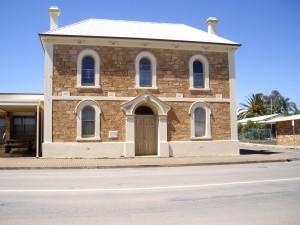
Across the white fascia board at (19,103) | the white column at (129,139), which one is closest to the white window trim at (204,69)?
the white column at (129,139)

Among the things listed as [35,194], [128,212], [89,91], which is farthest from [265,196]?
[89,91]

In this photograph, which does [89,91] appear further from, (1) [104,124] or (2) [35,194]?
(2) [35,194]

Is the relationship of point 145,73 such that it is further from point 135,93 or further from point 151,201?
point 151,201

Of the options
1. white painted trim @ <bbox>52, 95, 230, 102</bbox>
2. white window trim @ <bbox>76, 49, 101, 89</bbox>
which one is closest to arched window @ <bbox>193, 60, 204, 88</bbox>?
white painted trim @ <bbox>52, 95, 230, 102</bbox>

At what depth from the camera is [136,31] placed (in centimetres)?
2275

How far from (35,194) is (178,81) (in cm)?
1433

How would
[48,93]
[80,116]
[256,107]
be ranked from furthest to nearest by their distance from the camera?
[256,107]
[80,116]
[48,93]

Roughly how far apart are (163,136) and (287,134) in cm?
1842

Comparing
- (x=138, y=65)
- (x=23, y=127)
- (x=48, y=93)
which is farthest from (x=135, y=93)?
(x=23, y=127)

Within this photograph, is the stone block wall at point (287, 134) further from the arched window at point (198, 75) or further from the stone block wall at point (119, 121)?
the arched window at point (198, 75)

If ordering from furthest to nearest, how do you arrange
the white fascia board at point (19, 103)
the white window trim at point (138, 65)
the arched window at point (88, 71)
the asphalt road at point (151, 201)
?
1. the white window trim at point (138, 65)
2. the arched window at point (88, 71)
3. the white fascia board at point (19, 103)
4. the asphalt road at point (151, 201)

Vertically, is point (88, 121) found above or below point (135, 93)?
below

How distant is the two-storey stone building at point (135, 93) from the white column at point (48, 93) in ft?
0.18

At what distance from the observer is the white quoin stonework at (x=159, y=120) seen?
2044 cm
